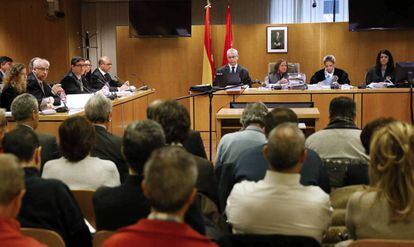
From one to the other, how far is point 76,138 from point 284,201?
126cm

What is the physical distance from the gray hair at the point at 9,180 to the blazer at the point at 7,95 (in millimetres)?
4019

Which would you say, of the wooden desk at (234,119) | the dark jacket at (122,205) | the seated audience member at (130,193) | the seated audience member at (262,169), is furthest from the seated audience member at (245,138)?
the wooden desk at (234,119)

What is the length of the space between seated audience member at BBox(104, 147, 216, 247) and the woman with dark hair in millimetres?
7338

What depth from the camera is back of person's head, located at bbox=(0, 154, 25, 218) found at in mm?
1729

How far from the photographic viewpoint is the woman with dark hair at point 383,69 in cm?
845

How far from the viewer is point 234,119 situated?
6.20 m

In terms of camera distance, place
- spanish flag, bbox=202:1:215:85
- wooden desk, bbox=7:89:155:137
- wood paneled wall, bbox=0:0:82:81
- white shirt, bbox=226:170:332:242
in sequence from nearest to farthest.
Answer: white shirt, bbox=226:170:332:242, wooden desk, bbox=7:89:155:137, spanish flag, bbox=202:1:215:85, wood paneled wall, bbox=0:0:82:81

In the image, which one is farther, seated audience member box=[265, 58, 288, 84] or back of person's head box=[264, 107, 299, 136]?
seated audience member box=[265, 58, 288, 84]

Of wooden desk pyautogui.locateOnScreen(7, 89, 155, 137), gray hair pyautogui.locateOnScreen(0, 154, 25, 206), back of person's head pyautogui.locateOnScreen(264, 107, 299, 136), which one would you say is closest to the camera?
gray hair pyautogui.locateOnScreen(0, 154, 25, 206)

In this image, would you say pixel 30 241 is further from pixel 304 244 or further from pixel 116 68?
pixel 116 68

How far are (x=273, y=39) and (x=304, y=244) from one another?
8724 millimetres

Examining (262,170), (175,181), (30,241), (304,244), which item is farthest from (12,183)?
(262,170)

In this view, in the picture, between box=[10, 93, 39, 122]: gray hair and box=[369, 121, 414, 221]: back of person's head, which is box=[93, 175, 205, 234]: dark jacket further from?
box=[10, 93, 39, 122]: gray hair

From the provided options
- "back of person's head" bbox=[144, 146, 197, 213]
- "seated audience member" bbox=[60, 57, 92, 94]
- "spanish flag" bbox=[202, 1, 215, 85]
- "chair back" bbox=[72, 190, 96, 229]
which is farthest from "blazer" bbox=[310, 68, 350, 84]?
"back of person's head" bbox=[144, 146, 197, 213]
